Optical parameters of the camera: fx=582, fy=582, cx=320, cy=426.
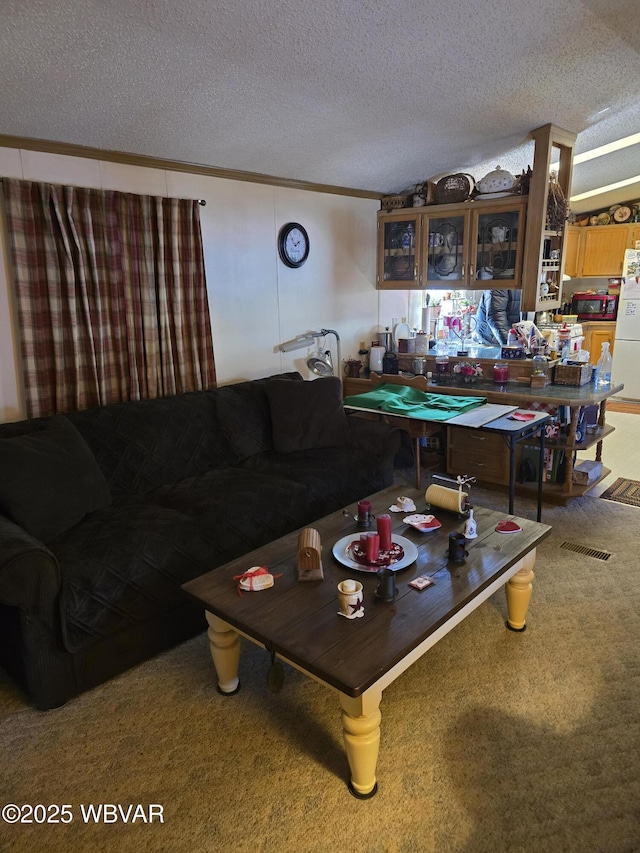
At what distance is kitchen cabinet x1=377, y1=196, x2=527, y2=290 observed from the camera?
13.0 ft

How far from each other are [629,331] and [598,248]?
3.97ft

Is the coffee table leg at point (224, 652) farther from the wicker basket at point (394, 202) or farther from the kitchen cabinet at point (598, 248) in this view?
the kitchen cabinet at point (598, 248)

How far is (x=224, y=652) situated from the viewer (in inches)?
80.7

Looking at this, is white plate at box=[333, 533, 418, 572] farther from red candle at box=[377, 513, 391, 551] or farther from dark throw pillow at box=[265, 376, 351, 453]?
dark throw pillow at box=[265, 376, 351, 453]

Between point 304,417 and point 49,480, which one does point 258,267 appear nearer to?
point 304,417

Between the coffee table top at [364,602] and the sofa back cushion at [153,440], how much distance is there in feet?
3.16

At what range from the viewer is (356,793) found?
170 cm

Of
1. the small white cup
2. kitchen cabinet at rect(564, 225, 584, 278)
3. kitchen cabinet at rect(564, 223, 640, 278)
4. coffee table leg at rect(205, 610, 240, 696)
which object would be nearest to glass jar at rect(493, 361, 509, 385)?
the small white cup

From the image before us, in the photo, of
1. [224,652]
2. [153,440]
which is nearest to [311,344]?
[153,440]

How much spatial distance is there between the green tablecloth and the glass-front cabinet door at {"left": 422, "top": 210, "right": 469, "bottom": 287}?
918mm

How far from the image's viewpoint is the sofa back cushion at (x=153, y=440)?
2841 mm

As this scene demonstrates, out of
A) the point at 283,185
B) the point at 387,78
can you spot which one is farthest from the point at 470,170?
the point at 387,78

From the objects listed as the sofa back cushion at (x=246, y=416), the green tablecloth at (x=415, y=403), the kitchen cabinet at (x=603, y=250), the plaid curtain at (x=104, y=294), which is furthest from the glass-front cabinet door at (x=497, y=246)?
the kitchen cabinet at (x=603, y=250)

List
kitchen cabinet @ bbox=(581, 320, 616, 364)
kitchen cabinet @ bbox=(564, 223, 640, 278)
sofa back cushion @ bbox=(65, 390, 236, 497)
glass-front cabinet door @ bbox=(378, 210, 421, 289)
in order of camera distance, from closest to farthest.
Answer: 1. sofa back cushion @ bbox=(65, 390, 236, 497)
2. glass-front cabinet door @ bbox=(378, 210, 421, 289)
3. kitchen cabinet @ bbox=(564, 223, 640, 278)
4. kitchen cabinet @ bbox=(581, 320, 616, 364)
